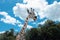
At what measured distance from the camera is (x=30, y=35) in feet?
178

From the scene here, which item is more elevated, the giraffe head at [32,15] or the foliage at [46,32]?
the foliage at [46,32]

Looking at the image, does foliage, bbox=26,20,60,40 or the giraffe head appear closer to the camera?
the giraffe head

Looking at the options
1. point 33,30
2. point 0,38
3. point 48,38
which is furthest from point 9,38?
point 48,38

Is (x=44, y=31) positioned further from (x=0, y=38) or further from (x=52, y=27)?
(x=0, y=38)

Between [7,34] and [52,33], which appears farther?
[7,34]

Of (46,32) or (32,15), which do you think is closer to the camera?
(32,15)

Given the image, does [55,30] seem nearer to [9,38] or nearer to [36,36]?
[36,36]

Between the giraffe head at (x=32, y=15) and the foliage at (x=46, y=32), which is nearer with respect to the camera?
the giraffe head at (x=32, y=15)

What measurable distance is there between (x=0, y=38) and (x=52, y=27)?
1276cm

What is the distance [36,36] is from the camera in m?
52.8

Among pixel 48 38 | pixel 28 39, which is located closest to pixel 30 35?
pixel 28 39

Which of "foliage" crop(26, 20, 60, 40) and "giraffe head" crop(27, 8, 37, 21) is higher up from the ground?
"foliage" crop(26, 20, 60, 40)

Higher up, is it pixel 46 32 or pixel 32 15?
pixel 46 32

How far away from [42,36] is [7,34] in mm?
10377
